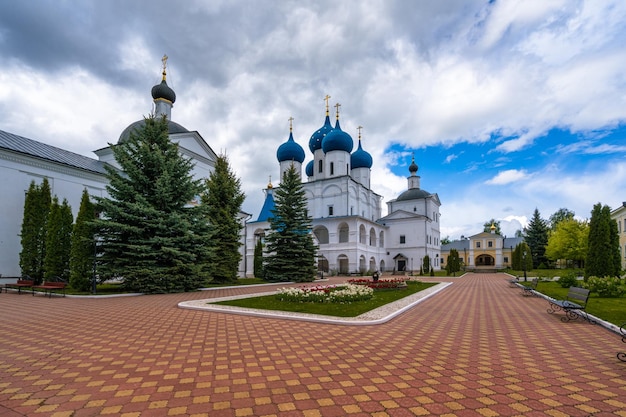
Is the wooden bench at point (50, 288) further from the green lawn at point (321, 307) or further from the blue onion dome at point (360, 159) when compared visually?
the blue onion dome at point (360, 159)

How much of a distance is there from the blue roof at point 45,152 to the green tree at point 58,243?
3894 mm

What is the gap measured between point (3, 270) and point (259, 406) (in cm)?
1955

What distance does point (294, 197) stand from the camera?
2267 centimetres

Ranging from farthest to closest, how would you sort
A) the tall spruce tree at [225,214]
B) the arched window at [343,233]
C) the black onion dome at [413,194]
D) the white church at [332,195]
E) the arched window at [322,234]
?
1. the black onion dome at [413,194]
2. the arched window at [322,234]
3. the arched window at [343,233]
4. the white church at [332,195]
5. the tall spruce tree at [225,214]

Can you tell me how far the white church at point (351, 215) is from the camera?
35938mm

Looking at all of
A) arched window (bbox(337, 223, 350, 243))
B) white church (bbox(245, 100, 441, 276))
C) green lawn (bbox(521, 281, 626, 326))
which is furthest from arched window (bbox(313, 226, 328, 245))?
green lawn (bbox(521, 281, 626, 326))

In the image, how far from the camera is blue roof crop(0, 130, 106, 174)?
1757 centimetres

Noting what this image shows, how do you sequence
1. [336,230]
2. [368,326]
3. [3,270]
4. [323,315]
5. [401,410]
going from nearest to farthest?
[401,410], [368,326], [323,315], [3,270], [336,230]

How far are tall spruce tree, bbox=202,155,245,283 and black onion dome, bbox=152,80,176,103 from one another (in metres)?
10.2

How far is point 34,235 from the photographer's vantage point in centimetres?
1526

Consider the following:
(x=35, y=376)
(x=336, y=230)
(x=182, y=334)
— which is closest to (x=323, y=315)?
(x=182, y=334)

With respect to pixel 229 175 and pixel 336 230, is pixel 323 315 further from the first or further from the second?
pixel 336 230

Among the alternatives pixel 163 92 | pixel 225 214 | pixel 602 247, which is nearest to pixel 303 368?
pixel 225 214

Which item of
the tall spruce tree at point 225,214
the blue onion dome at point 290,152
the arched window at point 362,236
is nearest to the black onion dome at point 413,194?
the arched window at point 362,236
